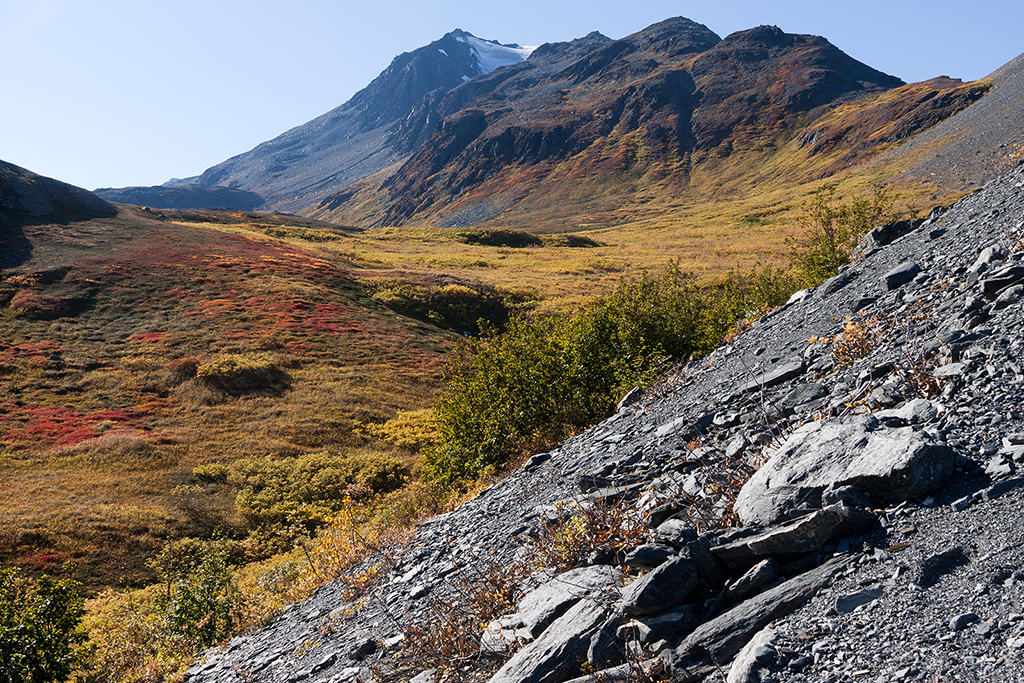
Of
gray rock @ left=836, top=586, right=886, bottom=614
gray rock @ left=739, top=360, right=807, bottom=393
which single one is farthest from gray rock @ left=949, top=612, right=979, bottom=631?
gray rock @ left=739, top=360, right=807, bottom=393

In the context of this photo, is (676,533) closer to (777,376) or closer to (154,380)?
(777,376)

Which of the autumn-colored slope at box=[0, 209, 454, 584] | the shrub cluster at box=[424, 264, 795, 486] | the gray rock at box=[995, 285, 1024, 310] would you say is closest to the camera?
the gray rock at box=[995, 285, 1024, 310]

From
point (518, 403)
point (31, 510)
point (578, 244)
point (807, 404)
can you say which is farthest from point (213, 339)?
point (578, 244)

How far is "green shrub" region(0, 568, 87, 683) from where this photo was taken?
8828mm

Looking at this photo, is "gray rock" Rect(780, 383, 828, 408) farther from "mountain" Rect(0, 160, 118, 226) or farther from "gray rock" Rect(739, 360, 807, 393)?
"mountain" Rect(0, 160, 118, 226)

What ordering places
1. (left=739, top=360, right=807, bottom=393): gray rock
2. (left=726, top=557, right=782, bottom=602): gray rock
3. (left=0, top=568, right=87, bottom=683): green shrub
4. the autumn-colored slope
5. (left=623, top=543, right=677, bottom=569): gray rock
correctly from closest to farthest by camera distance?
(left=726, top=557, right=782, bottom=602): gray rock
(left=623, top=543, right=677, bottom=569): gray rock
(left=0, top=568, right=87, bottom=683): green shrub
(left=739, top=360, right=807, bottom=393): gray rock
the autumn-colored slope

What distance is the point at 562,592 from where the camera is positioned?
5898mm

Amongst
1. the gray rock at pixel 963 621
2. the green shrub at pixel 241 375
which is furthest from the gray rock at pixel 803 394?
the green shrub at pixel 241 375

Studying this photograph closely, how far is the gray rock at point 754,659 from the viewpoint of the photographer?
383cm

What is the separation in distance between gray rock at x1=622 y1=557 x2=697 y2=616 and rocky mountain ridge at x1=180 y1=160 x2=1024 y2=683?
18mm

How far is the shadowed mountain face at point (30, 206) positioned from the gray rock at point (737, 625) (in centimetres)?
7805

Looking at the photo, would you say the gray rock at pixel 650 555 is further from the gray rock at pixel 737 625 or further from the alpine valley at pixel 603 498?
the gray rock at pixel 737 625

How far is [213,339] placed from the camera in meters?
46.3

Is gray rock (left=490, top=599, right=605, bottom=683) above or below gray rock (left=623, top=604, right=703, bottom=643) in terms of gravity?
below
